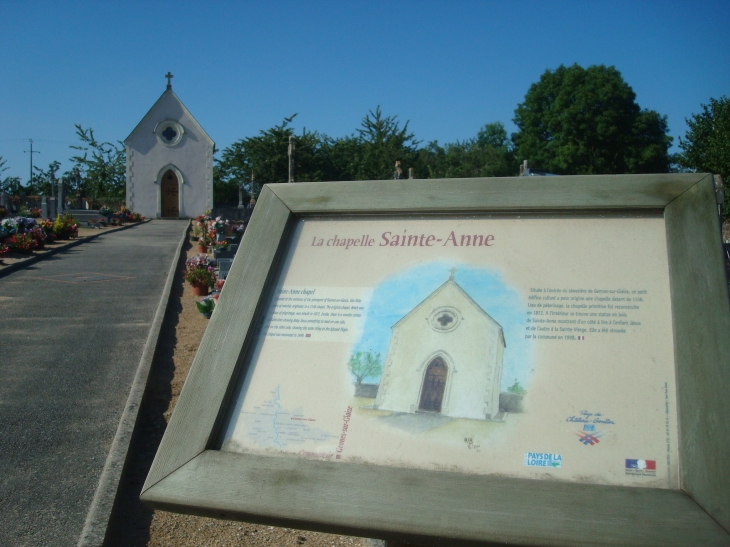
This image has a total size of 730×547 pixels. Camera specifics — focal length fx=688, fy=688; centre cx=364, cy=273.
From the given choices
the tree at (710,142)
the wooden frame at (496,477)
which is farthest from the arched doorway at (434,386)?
the tree at (710,142)

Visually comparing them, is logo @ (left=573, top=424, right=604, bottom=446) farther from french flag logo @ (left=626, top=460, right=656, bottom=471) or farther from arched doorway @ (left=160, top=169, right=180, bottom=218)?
arched doorway @ (left=160, top=169, right=180, bottom=218)

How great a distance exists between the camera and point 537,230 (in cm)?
220

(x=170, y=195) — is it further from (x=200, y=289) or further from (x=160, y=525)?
(x=160, y=525)

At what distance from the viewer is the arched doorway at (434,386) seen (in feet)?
6.46

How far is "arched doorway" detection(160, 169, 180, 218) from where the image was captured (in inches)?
1816

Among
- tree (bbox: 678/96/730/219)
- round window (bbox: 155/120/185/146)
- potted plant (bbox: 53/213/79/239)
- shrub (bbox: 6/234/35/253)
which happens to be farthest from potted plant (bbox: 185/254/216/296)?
round window (bbox: 155/120/185/146)

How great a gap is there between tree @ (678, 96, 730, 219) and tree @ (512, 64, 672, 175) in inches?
613

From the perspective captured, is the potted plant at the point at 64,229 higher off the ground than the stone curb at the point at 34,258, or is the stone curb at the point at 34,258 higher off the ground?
the potted plant at the point at 64,229

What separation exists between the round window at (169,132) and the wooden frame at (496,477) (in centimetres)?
4644

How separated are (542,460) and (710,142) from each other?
103 feet

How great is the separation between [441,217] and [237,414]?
924 millimetres

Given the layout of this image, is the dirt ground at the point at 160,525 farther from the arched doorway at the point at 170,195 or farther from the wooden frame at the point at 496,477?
the arched doorway at the point at 170,195

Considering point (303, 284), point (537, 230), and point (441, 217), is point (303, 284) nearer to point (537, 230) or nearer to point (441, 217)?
point (441, 217)

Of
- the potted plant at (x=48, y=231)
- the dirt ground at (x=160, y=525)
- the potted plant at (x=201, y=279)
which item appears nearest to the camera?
the dirt ground at (x=160, y=525)
